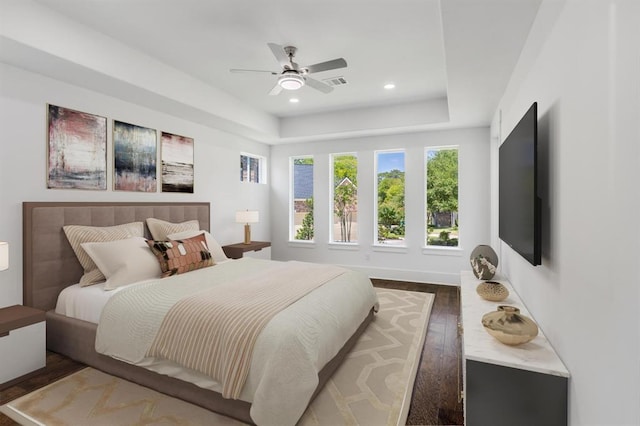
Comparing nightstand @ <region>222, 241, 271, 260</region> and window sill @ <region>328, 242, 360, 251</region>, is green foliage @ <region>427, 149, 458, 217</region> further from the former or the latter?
nightstand @ <region>222, 241, 271, 260</region>

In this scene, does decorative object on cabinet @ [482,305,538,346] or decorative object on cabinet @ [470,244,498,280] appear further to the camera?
decorative object on cabinet @ [470,244,498,280]

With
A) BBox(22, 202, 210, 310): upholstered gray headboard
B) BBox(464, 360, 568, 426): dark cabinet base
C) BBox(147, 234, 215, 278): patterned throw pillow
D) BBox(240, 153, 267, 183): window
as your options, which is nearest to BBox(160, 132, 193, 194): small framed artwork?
BBox(22, 202, 210, 310): upholstered gray headboard

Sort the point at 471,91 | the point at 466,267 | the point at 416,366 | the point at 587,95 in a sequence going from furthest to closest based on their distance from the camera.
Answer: the point at 466,267, the point at 471,91, the point at 416,366, the point at 587,95

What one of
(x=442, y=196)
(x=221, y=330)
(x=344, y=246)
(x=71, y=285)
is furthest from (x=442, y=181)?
(x=71, y=285)

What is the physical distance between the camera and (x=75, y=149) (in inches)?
124

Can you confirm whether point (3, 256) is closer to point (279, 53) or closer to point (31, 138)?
point (31, 138)

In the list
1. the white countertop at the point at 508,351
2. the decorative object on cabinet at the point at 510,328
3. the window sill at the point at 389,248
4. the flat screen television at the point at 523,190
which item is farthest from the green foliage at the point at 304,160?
the decorative object on cabinet at the point at 510,328

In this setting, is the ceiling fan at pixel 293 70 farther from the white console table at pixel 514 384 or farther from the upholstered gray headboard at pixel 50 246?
the white console table at pixel 514 384

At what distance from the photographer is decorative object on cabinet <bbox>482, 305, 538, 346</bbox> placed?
64.4 inches

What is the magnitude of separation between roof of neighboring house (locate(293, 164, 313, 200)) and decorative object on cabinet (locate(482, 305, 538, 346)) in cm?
460

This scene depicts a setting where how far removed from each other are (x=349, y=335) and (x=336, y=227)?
135 inches

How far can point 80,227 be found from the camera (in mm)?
3020

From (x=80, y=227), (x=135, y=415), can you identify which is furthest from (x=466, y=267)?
(x=80, y=227)

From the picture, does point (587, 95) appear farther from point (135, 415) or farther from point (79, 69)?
point (79, 69)
